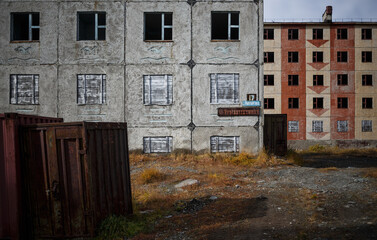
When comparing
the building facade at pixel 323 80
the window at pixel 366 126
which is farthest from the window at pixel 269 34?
the window at pixel 366 126

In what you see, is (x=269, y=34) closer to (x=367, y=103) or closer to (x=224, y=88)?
(x=367, y=103)

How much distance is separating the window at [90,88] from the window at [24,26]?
11.7 ft

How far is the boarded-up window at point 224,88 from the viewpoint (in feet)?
42.7

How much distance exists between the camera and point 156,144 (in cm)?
1304

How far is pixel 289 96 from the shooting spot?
2816 cm

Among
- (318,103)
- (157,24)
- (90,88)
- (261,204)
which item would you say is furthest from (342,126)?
(90,88)

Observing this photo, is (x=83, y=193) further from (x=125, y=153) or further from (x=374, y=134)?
(x=374, y=134)

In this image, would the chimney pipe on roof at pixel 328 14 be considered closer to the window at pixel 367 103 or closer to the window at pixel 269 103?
the window at pixel 367 103

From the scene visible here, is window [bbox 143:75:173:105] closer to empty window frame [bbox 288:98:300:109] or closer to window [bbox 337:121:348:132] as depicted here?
empty window frame [bbox 288:98:300:109]

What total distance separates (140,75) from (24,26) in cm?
760

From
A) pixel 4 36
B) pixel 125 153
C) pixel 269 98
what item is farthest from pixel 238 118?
pixel 269 98

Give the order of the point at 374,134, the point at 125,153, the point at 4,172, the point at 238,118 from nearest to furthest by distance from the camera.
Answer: the point at 4,172, the point at 125,153, the point at 238,118, the point at 374,134

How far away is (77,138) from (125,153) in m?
1.51

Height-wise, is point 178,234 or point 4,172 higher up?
point 4,172
